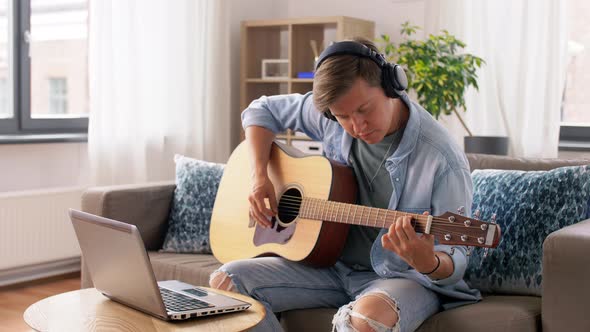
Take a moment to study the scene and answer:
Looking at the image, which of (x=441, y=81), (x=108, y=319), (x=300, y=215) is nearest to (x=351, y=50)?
(x=300, y=215)

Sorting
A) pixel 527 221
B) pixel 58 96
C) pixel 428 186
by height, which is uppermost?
pixel 58 96

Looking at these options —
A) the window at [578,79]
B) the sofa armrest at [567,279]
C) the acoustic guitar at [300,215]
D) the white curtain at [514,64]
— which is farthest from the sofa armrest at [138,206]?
the window at [578,79]

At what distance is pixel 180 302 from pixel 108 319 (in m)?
0.16

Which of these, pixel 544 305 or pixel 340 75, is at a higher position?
pixel 340 75

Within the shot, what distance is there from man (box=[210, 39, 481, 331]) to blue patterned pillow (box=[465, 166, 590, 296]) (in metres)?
Answer: 0.16

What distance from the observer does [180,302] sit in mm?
1752

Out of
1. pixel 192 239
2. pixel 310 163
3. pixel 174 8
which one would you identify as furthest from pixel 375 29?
pixel 310 163

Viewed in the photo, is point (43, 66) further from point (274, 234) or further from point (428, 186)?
point (428, 186)

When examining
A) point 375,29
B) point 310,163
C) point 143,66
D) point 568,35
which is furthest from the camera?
point 375,29

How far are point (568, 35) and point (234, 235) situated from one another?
2.12 m

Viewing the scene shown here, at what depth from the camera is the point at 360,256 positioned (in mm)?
2158

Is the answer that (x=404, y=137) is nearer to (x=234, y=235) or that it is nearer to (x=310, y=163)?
(x=310, y=163)

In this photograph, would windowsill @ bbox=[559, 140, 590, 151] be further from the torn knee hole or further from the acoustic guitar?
the torn knee hole

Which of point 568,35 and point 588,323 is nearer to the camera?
point 588,323
